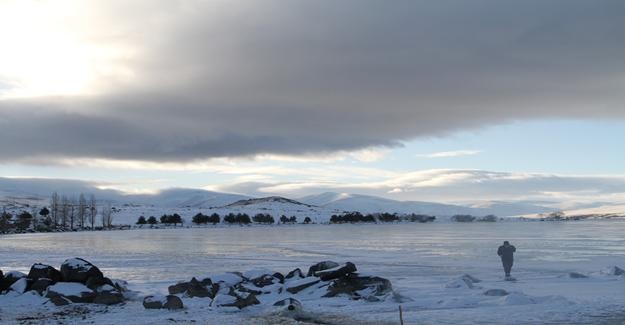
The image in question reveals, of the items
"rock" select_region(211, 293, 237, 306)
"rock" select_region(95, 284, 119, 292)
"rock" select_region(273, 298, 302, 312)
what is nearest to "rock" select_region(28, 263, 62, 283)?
"rock" select_region(95, 284, 119, 292)

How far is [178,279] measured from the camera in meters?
30.4

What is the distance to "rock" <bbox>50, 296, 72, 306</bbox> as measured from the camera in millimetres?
22825

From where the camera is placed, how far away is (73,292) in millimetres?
23625

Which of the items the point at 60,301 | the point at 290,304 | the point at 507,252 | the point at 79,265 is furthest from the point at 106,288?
the point at 507,252

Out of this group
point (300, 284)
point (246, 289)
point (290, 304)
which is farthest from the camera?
point (300, 284)

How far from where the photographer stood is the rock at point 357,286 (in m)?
23.2

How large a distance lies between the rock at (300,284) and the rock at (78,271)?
8.05 metres

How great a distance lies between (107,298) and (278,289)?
21.6 feet

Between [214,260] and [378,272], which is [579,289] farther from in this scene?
[214,260]

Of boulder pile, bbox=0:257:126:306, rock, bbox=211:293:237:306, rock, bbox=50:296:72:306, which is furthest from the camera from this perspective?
boulder pile, bbox=0:257:126:306

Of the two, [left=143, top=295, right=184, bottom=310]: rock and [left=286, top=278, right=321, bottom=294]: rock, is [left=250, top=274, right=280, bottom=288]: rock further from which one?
[left=143, top=295, right=184, bottom=310]: rock

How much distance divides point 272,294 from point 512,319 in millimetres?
10045

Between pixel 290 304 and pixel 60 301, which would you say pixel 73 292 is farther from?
pixel 290 304

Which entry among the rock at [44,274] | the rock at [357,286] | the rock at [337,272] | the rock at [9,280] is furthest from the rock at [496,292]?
the rock at [9,280]
